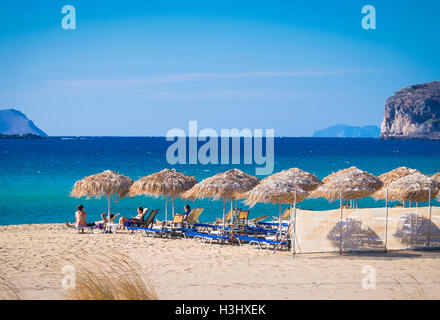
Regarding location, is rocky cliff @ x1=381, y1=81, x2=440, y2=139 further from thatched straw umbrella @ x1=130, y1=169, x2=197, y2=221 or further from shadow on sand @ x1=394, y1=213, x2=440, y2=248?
shadow on sand @ x1=394, y1=213, x2=440, y2=248

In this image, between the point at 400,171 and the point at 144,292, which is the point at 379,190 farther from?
the point at 144,292

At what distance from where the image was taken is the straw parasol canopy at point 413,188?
1262 cm

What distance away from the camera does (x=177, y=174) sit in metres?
14.8

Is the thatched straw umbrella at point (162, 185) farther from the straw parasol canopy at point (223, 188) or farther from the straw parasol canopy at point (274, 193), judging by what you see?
the straw parasol canopy at point (274, 193)

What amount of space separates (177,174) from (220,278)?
6.60 meters

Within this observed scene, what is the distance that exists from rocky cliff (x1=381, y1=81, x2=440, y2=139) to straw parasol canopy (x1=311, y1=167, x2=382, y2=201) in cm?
17036

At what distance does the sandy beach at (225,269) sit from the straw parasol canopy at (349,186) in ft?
7.51

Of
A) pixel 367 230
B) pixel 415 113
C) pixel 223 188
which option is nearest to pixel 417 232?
pixel 367 230

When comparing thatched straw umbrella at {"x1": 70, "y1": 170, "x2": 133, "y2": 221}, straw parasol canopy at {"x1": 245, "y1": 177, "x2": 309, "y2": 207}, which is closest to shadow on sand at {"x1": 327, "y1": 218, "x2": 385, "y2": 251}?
straw parasol canopy at {"x1": 245, "y1": 177, "x2": 309, "y2": 207}

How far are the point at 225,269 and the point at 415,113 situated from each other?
178490mm

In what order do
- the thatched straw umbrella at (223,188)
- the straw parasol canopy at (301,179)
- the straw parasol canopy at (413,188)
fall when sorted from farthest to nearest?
the straw parasol canopy at (301,179) → the thatched straw umbrella at (223,188) → the straw parasol canopy at (413,188)

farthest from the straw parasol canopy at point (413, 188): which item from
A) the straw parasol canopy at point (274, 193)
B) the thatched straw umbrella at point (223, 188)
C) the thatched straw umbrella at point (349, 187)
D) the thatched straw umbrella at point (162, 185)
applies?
the thatched straw umbrella at point (162, 185)
